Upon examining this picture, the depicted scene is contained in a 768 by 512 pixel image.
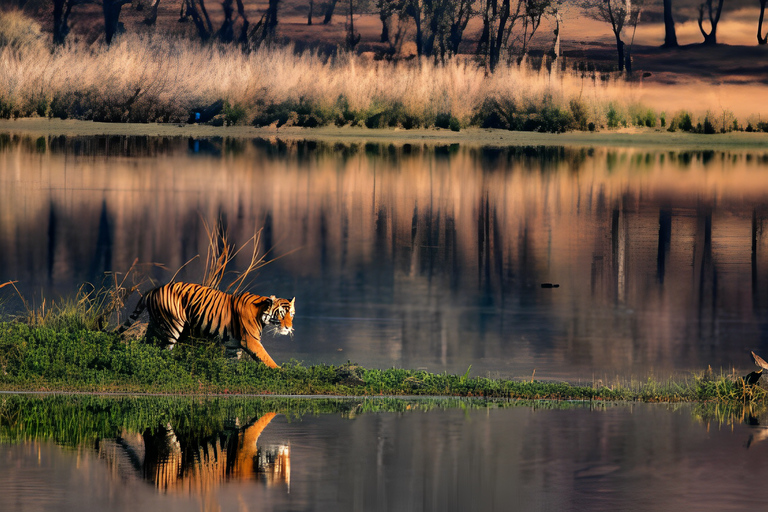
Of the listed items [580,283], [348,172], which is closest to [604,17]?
[348,172]

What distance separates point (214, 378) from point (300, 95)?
29943mm

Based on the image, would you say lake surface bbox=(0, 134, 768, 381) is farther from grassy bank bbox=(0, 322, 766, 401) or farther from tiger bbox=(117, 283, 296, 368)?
tiger bbox=(117, 283, 296, 368)

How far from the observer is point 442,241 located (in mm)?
21781

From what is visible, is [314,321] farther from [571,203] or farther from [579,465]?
[571,203]

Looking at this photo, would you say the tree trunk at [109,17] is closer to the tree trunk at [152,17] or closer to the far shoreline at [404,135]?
the tree trunk at [152,17]

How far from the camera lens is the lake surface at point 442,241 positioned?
1415 centimetres

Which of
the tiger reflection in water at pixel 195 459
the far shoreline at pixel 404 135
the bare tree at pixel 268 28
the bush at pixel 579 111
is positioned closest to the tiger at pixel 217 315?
the tiger reflection in water at pixel 195 459

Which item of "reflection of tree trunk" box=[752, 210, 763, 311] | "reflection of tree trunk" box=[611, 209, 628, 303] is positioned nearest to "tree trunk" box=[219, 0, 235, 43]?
"reflection of tree trunk" box=[611, 209, 628, 303]

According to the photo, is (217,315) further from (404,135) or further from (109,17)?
(109,17)

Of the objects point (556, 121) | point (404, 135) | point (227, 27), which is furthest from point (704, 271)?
point (227, 27)

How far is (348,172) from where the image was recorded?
1206 inches

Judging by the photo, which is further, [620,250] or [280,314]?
[620,250]

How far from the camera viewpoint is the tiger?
1134cm

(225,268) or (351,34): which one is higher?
(351,34)
